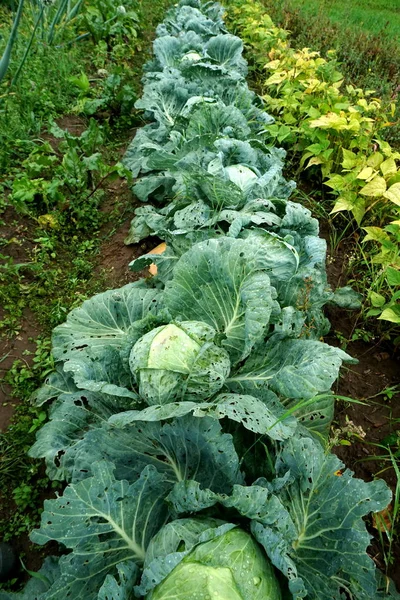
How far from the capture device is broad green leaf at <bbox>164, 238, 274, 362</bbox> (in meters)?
1.99

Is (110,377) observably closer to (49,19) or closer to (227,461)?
(227,461)

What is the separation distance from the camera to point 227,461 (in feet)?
5.29

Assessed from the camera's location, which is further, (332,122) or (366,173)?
(332,122)

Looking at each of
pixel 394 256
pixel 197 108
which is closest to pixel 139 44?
pixel 197 108

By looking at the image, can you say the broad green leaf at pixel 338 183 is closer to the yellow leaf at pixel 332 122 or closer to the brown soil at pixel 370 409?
the yellow leaf at pixel 332 122

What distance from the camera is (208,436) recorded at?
163cm

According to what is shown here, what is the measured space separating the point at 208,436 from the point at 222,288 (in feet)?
2.37

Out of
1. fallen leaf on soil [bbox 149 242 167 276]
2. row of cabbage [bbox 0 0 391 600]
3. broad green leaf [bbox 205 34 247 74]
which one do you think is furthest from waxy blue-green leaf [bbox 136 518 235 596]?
broad green leaf [bbox 205 34 247 74]

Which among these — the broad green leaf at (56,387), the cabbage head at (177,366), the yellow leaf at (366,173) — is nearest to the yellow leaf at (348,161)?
the yellow leaf at (366,173)

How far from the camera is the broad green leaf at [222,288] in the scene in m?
1.99

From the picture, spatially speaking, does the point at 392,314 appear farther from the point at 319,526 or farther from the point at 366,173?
the point at 319,526

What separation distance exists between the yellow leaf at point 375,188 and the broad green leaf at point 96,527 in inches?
105

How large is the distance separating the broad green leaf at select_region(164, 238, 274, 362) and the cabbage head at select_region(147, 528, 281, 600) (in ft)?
2.47

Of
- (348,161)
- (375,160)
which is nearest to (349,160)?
(348,161)
